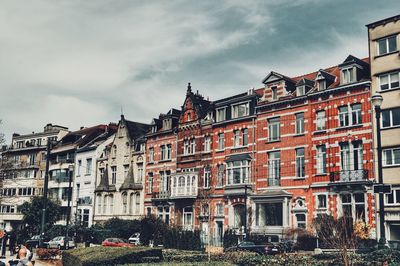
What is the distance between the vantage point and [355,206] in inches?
1543

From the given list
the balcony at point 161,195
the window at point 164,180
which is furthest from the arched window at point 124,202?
the window at point 164,180

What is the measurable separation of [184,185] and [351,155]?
20.5 meters

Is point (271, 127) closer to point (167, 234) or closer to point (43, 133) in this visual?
point (167, 234)

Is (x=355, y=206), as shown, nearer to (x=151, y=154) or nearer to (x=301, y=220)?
(x=301, y=220)

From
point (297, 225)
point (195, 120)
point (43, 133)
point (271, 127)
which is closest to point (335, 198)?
point (297, 225)

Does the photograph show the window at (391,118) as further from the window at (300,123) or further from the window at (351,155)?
the window at (300,123)

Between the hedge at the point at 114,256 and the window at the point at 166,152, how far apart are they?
110 ft

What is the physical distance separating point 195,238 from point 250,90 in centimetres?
1817

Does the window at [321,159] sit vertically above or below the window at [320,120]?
→ below

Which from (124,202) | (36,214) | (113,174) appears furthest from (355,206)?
(36,214)

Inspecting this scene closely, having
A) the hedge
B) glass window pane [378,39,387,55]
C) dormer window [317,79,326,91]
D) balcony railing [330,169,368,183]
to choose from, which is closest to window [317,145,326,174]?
balcony railing [330,169,368,183]

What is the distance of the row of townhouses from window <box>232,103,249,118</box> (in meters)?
0.12

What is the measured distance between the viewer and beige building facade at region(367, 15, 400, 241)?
37.6m

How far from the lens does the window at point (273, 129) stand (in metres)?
46.2
